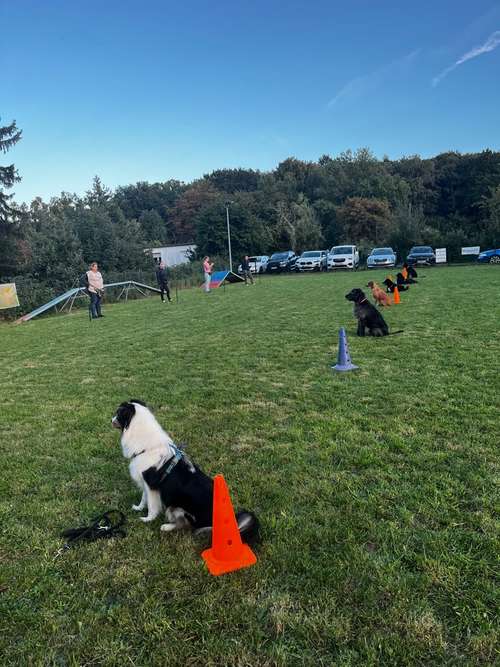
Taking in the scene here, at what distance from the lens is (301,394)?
529 cm

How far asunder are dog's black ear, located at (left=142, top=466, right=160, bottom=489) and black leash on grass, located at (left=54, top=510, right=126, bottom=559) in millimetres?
334

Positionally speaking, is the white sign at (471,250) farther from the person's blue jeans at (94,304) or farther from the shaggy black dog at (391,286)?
the person's blue jeans at (94,304)

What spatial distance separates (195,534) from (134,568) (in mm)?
418

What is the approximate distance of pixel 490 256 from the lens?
2892 centimetres

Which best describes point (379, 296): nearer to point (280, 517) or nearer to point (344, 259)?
point (280, 517)

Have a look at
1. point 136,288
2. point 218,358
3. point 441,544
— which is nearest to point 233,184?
point 136,288

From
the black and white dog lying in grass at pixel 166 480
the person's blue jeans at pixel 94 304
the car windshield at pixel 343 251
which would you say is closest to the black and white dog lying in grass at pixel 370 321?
the black and white dog lying in grass at pixel 166 480

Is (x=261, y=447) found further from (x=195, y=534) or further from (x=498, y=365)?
(x=498, y=365)

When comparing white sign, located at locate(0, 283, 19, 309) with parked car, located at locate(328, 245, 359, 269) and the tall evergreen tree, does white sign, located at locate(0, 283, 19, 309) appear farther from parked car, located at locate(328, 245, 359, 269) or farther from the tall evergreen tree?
parked car, located at locate(328, 245, 359, 269)

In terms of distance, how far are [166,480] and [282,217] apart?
152ft

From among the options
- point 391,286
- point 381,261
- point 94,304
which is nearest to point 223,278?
point 94,304

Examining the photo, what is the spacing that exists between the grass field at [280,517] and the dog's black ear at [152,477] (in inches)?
10.6

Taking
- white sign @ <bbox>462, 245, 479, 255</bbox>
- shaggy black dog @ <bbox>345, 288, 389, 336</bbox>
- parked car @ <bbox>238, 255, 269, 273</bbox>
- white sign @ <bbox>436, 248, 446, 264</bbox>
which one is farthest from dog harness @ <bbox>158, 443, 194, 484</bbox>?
white sign @ <bbox>462, 245, 479, 255</bbox>

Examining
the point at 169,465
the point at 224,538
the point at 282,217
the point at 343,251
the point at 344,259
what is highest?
the point at 282,217
